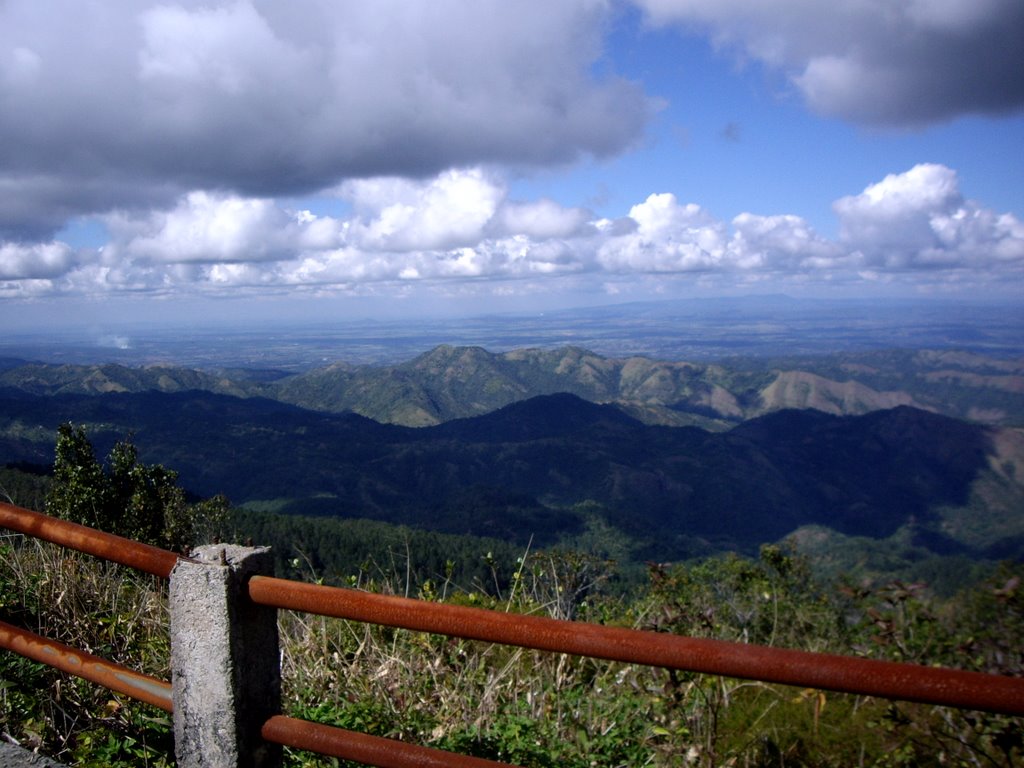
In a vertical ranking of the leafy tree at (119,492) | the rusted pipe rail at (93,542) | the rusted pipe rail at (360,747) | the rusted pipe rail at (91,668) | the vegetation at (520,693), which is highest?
the rusted pipe rail at (93,542)

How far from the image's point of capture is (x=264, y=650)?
84.2 inches

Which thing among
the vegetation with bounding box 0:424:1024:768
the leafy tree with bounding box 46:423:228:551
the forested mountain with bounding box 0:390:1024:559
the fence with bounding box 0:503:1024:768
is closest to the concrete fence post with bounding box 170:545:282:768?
the fence with bounding box 0:503:1024:768

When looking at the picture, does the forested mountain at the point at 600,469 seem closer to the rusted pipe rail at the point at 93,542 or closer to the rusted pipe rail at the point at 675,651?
the rusted pipe rail at the point at 93,542

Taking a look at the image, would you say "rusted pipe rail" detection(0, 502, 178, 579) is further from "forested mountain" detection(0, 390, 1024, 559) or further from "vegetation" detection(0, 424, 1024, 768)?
"forested mountain" detection(0, 390, 1024, 559)

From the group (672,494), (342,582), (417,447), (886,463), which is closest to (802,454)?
(886,463)

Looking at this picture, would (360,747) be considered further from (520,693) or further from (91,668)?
(520,693)

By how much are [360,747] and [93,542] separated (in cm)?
109

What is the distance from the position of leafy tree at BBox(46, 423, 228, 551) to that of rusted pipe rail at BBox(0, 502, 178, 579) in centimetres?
1117

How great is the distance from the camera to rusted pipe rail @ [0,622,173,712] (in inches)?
88.9

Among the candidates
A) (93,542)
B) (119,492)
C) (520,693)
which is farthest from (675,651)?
(119,492)

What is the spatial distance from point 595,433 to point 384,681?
598ft

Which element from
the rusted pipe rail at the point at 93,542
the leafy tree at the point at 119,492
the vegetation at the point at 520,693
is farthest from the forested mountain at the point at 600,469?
the rusted pipe rail at the point at 93,542

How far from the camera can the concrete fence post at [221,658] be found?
6.60ft

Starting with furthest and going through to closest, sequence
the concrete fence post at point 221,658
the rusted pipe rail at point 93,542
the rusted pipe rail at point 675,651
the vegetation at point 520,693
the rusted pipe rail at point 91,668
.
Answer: the vegetation at point 520,693 → the rusted pipe rail at point 91,668 → the rusted pipe rail at point 93,542 → the concrete fence post at point 221,658 → the rusted pipe rail at point 675,651
